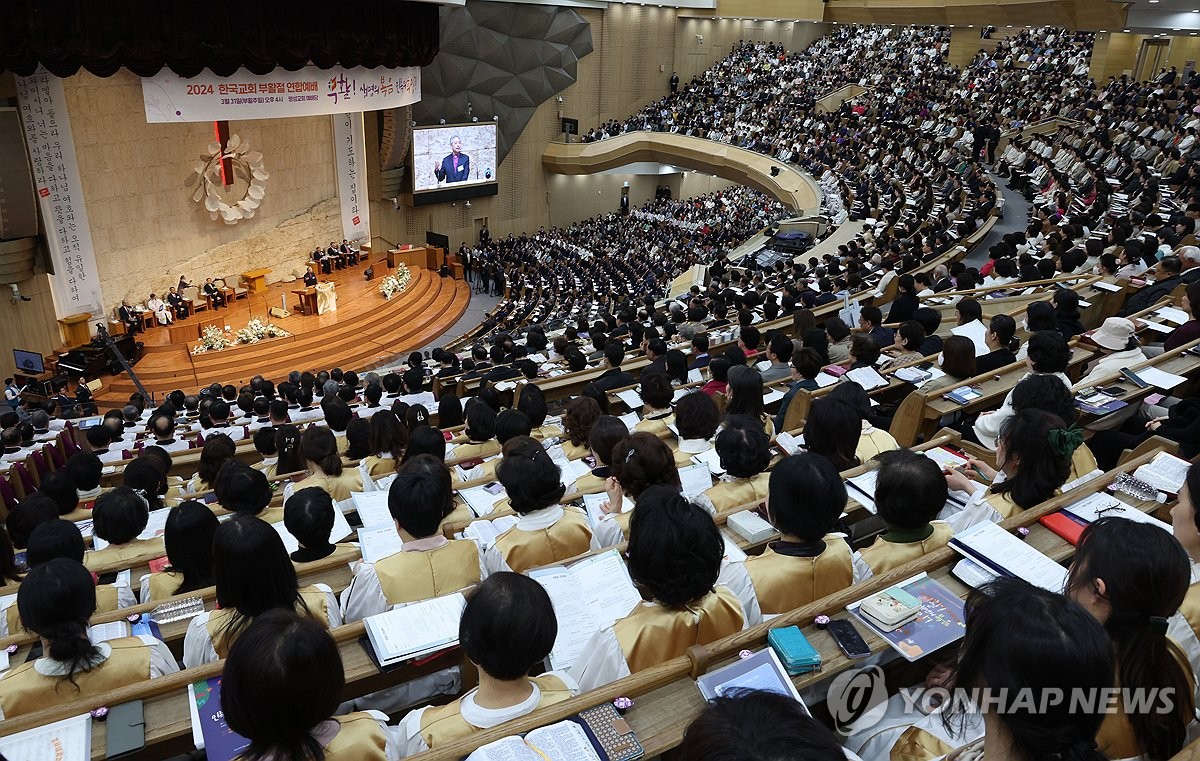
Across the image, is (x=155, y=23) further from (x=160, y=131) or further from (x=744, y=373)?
(x=744, y=373)

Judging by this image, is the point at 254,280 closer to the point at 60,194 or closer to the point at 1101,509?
the point at 60,194

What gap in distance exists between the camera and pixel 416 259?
70.1ft

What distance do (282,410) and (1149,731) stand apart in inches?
266

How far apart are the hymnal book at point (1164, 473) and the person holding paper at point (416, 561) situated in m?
2.90

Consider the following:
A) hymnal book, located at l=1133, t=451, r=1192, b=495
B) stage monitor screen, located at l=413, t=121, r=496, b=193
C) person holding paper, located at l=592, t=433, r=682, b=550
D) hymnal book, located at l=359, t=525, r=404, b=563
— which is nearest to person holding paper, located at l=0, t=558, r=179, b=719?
hymnal book, located at l=359, t=525, r=404, b=563

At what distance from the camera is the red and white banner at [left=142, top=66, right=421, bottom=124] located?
1334 centimetres

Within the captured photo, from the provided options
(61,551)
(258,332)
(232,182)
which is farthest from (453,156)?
(61,551)

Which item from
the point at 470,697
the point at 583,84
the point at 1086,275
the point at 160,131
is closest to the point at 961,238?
the point at 1086,275

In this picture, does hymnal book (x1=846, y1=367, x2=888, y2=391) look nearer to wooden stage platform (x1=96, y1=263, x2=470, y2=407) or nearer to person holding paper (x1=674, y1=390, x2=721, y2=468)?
person holding paper (x1=674, y1=390, x2=721, y2=468)

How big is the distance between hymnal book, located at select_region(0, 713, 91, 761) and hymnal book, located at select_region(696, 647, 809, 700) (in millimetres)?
1776

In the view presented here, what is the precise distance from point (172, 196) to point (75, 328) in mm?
3272

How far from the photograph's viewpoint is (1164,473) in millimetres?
3453

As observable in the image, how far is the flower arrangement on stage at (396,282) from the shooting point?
1816 cm

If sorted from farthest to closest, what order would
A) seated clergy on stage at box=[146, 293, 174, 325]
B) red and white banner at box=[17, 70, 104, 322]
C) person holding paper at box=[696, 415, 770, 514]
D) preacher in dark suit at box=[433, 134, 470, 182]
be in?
preacher in dark suit at box=[433, 134, 470, 182] < seated clergy on stage at box=[146, 293, 174, 325] < red and white banner at box=[17, 70, 104, 322] < person holding paper at box=[696, 415, 770, 514]
